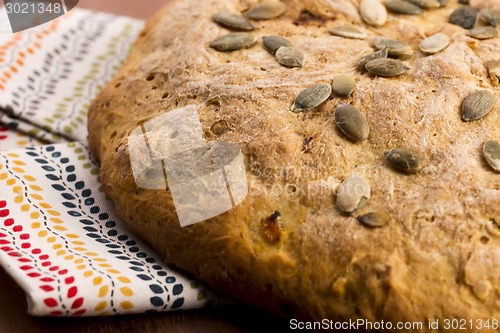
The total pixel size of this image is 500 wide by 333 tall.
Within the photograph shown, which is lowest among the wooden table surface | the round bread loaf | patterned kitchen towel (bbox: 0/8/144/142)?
the wooden table surface

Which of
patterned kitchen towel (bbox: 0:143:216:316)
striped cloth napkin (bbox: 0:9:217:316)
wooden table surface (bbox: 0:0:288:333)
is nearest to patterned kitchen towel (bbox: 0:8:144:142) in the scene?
striped cloth napkin (bbox: 0:9:217:316)

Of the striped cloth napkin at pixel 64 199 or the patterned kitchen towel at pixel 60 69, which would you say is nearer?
the striped cloth napkin at pixel 64 199

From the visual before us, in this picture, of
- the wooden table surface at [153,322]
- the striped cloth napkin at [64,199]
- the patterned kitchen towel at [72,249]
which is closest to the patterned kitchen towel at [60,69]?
the striped cloth napkin at [64,199]

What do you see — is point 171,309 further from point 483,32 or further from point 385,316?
point 483,32

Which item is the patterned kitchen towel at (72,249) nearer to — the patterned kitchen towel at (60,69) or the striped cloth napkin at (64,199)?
the striped cloth napkin at (64,199)

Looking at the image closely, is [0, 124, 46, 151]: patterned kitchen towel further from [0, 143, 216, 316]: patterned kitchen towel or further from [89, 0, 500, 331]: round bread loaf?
[89, 0, 500, 331]: round bread loaf

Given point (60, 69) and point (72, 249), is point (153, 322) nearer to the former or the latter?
point (72, 249)
